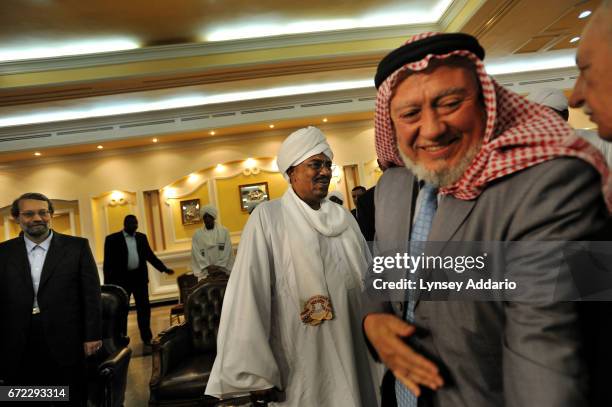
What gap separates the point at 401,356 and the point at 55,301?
2874 mm

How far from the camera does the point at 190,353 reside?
3.33m

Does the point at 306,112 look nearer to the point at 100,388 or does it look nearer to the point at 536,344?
the point at 100,388

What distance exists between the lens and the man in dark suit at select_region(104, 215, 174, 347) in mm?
5672

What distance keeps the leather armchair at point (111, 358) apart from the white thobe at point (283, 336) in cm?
159

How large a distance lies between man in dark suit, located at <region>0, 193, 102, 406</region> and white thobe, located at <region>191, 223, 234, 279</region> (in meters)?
3.56

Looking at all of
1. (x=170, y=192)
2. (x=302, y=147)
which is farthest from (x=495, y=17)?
(x=170, y=192)

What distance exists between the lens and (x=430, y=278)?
0.82 meters

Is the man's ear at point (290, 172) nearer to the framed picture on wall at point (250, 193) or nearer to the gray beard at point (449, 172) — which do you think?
the gray beard at point (449, 172)

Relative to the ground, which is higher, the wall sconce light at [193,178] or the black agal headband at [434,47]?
the wall sconce light at [193,178]

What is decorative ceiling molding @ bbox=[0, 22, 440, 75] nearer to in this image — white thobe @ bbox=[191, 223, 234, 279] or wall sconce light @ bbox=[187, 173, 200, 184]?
white thobe @ bbox=[191, 223, 234, 279]

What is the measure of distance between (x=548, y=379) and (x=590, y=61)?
610mm

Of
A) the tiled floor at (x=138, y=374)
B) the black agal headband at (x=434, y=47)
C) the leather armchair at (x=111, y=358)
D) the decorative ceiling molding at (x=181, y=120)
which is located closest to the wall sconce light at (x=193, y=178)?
the decorative ceiling molding at (x=181, y=120)

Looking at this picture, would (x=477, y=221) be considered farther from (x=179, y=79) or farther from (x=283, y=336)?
(x=179, y=79)

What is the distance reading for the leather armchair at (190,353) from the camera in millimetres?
2809
